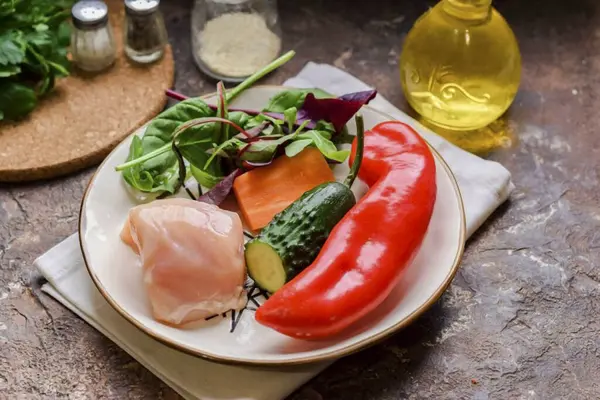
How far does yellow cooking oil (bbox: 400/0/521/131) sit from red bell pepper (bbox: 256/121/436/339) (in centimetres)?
20

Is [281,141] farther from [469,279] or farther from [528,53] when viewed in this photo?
[528,53]

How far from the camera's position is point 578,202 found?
1164 millimetres

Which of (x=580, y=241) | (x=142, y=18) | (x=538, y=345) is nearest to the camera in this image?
(x=538, y=345)

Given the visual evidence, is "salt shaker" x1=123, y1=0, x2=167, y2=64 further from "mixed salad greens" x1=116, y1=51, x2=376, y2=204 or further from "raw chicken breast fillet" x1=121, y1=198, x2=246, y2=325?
"raw chicken breast fillet" x1=121, y1=198, x2=246, y2=325

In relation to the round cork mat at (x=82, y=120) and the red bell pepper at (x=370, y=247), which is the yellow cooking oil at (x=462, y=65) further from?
the round cork mat at (x=82, y=120)

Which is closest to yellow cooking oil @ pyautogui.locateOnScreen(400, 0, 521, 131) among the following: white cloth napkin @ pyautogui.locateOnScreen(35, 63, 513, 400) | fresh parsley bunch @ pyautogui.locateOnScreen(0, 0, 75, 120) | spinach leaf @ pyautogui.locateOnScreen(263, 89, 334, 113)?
white cloth napkin @ pyautogui.locateOnScreen(35, 63, 513, 400)

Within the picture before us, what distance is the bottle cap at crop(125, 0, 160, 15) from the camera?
1277 millimetres

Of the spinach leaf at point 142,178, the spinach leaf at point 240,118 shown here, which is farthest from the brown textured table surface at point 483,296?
the spinach leaf at point 240,118

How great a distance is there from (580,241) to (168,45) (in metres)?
0.74

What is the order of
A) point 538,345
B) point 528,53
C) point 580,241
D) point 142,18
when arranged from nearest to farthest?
point 538,345, point 580,241, point 142,18, point 528,53

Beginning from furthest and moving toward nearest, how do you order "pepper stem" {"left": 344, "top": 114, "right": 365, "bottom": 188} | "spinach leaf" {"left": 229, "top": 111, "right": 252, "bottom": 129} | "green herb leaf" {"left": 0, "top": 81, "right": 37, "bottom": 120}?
"green herb leaf" {"left": 0, "top": 81, "right": 37, "bottom": 120} → "spinach leaf" {"left": 229, "top": 111, "right": 252, "bottom": 129} → "pepper stem" {"left": 344, "top": 114, "right": 365, "bottom": 188}

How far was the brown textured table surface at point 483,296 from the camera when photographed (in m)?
0.94

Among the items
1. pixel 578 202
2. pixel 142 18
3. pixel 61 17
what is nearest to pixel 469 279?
pixel 578 202

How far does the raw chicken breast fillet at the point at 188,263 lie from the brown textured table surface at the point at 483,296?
0.10m
